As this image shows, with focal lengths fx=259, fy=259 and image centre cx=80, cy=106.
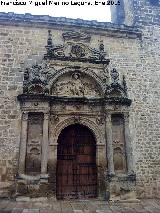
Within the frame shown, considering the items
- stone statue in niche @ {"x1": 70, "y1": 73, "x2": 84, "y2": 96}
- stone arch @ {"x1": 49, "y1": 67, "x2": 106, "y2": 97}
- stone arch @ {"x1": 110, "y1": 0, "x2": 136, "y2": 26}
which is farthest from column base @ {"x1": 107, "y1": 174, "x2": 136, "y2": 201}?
stone arch @ {"x1": 110, "y1": 0, "x2": 136, "y2": 26}

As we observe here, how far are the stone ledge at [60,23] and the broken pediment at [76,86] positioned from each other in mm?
1723

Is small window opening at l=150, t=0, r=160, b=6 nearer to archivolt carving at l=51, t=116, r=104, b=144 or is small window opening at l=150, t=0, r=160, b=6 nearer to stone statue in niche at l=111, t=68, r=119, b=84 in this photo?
stone statue in niche at l=111, t=68, r=119, b=84

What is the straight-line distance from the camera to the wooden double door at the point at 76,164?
7247 mm

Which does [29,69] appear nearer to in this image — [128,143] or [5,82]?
[5,82]

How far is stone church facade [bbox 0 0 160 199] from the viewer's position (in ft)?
23.3

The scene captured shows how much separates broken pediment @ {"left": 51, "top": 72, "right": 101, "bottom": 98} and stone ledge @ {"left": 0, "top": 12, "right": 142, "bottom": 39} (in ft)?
5.65

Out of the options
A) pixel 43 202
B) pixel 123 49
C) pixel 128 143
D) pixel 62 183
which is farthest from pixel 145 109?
pixel 43 202

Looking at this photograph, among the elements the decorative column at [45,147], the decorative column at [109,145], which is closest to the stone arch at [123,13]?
the decorative column at [109,145]

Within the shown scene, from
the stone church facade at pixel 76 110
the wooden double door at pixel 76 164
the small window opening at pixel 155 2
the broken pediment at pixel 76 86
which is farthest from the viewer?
the small window opening at pixel 155 2

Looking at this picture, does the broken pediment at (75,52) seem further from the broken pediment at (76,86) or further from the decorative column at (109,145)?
the decorative column at (109,145)

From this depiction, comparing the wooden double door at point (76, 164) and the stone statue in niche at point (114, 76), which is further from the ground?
the stone statue in niche at point (114, 76)

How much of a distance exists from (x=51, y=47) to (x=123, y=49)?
2.43m

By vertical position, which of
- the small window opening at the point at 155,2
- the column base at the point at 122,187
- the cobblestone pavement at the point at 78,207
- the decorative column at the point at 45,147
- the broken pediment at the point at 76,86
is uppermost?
the small window opening at the point at 155,2

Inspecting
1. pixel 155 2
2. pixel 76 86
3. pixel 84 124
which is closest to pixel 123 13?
pixel 155 2
